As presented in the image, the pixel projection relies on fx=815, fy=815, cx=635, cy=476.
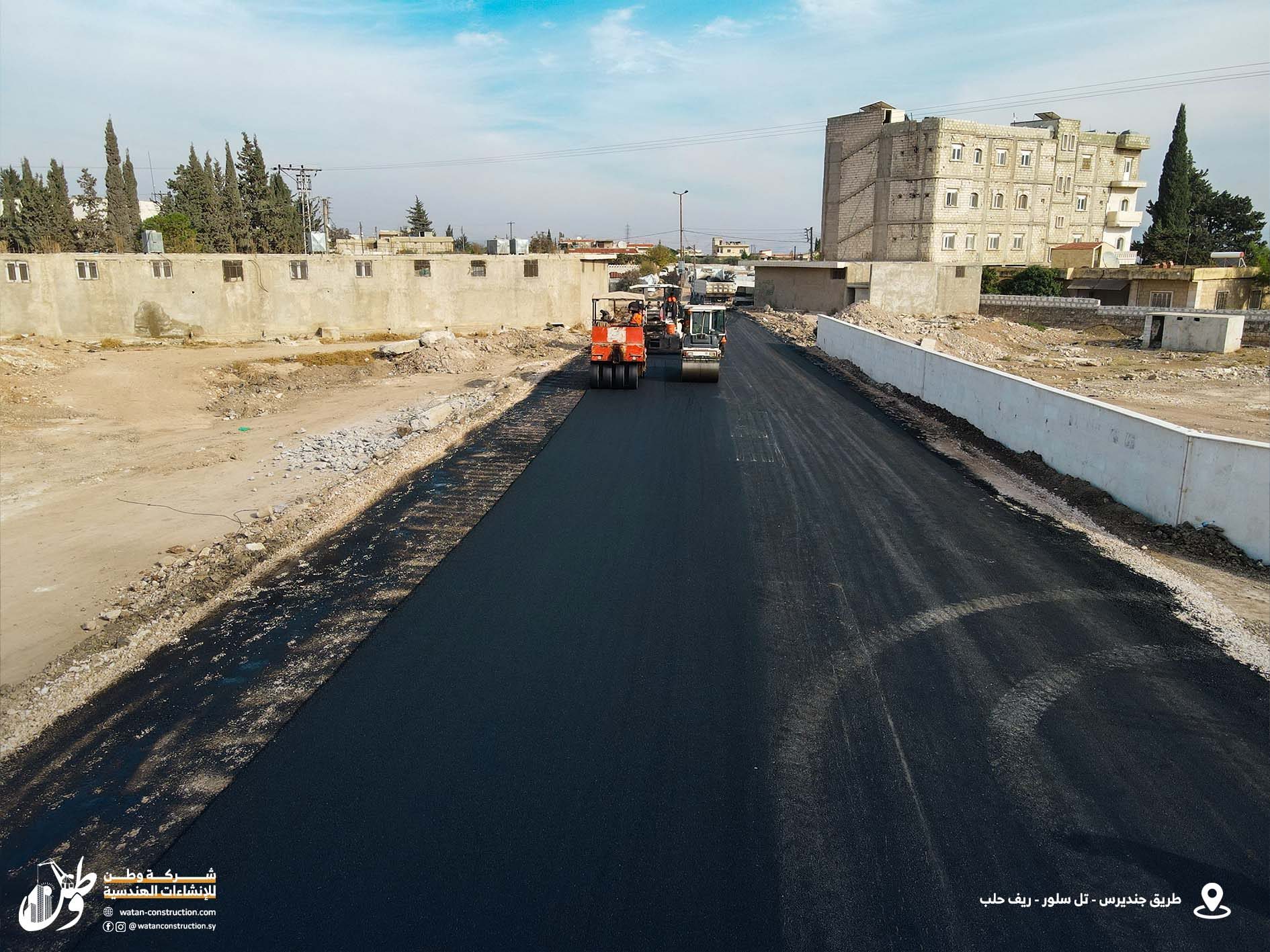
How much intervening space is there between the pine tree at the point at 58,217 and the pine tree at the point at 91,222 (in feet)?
2.63

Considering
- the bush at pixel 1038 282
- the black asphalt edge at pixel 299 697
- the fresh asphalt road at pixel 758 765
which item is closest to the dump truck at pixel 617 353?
the black asphalt edge at pixel 299 697

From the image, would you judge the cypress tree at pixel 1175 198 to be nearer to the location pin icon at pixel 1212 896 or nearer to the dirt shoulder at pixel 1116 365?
the dirt shoulder at pixel 1116 365

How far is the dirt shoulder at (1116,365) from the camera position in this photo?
927 inches

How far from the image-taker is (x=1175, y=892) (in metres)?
5.12

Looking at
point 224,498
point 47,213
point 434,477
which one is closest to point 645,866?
point 434,477

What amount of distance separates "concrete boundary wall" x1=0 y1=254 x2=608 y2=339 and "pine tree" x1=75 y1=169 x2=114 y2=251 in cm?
2684

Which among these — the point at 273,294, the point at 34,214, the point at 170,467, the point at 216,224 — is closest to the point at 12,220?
the point at 34,214

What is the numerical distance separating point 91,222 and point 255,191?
1538 centimetres

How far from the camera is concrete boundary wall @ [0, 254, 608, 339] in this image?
34.9m

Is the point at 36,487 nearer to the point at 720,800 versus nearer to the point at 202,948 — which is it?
the point at 202,948

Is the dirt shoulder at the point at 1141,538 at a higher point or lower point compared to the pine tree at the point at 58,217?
lower

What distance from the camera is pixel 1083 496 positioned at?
13.1 meters

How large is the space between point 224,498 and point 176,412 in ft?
36.7

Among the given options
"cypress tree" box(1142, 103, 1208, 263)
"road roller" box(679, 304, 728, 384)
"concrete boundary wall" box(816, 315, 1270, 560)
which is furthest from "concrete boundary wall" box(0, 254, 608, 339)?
"cypress tree" box(1142, 103, 1208, 263)
